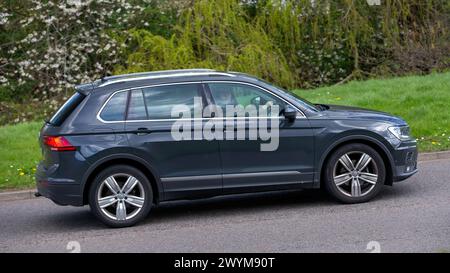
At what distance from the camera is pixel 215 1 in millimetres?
19500

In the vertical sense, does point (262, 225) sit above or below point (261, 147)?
below

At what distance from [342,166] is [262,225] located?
4.20 ft

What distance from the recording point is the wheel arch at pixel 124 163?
8.95 m

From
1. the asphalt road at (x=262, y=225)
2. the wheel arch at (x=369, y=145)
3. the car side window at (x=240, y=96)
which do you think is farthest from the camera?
the wheel arch at (x=369, y=145)

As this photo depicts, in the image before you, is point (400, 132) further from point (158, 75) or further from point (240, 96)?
point (158, 75)

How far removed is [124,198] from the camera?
904 cm

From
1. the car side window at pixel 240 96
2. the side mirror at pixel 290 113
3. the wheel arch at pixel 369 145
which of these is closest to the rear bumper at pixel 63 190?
the car side window at pixel 240 96

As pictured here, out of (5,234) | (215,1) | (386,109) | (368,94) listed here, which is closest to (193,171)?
(5,234)

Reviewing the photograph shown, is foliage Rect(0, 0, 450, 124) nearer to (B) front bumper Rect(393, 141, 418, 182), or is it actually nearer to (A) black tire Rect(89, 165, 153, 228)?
(B) front bumper Rect(393, 141, 418, 182)

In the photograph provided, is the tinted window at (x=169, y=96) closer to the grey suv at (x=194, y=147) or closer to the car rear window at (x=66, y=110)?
the grey suv at (x=194, y=147)

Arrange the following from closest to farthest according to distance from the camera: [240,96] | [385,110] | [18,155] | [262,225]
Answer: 1. [262,225]
2. [240,96]
3. [18,155]
4. [385,110]

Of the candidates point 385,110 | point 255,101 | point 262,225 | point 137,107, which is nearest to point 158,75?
point 137,107

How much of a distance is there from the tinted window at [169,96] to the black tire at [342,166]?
5.50 feet

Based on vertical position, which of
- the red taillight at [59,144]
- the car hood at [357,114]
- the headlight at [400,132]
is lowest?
the headlight at [400,132]
